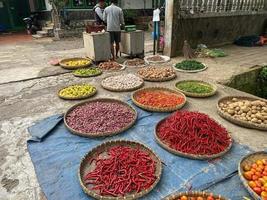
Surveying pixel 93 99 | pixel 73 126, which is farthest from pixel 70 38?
pixel 73 126

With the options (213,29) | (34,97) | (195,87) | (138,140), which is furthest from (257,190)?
(213,29)

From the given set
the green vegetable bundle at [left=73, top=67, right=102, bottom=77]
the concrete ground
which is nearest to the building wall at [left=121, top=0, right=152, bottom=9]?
the concrete ground

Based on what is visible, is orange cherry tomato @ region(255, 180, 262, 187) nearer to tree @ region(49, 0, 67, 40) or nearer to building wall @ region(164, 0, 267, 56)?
building wall @ region(164, 0, 267, 56)

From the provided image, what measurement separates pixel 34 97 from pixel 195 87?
326 cm

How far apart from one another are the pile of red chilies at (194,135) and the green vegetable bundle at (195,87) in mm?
1365

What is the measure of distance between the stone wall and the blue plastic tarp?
4.76m

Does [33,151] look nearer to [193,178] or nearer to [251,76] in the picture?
[193,178]

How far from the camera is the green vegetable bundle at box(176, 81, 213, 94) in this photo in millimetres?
4601

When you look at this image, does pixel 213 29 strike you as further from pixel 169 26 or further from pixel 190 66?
pixel 190 66

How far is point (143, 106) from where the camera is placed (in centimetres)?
400

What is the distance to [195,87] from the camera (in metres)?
4.74

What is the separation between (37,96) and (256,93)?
5.61 meters

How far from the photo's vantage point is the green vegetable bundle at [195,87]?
15.1ft

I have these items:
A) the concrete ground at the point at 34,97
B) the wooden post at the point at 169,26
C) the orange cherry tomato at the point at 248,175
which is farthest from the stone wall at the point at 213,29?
the orange cherry tomato at the point at 248,175
